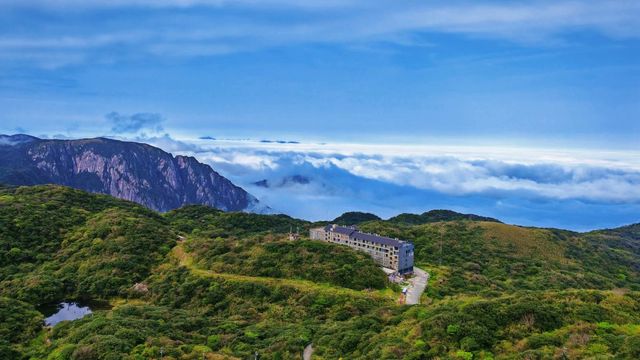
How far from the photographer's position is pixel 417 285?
3226 inches

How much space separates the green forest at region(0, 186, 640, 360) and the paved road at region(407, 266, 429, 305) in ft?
6.44

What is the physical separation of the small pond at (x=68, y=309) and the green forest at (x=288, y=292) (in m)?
1.49

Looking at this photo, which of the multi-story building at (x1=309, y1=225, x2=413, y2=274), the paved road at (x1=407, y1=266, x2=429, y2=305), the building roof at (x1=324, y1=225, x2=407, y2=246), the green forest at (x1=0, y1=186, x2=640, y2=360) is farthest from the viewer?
the building roof at (x1=324, y1=225, x2=407, y2=246)

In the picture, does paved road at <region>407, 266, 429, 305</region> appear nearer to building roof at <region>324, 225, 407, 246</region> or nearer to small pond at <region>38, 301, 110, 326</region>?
building roof at <region>324, 225, 407, 246</region>

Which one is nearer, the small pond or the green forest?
the green forest

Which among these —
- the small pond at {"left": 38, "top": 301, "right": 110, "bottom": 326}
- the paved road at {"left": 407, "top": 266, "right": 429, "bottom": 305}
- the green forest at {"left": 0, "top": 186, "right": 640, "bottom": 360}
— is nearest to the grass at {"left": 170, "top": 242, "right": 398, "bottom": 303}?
the green forest at {"left": 0, "top": 186, "right": 640, "bottom": 360}

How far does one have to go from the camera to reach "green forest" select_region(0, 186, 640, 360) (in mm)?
42906

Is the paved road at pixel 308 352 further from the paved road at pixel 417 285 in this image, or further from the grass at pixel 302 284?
the paved road at pixel 417 285

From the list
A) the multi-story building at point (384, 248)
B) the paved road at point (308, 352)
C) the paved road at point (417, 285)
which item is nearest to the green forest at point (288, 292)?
the paved road at point (308, 352)

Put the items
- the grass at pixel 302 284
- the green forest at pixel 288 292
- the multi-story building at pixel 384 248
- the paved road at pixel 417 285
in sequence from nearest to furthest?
the green forest at pixel 288 292 → the grass at pixel 302 284 → the paved road at pixel 417 285 → the multi-story building at pixel 384 248

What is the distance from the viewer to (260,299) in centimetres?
7356

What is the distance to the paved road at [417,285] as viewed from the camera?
73.4 metres

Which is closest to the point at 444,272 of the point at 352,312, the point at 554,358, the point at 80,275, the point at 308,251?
the point at 308,251

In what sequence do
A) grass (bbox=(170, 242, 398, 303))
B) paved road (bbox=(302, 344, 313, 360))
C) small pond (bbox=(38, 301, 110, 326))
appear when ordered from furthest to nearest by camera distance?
small pond (bbox=(38, 301, 110, 326))
grass (bbox=(170, 242, 398, 303))
paved road (bbox=(302, 344, 313, 360))
